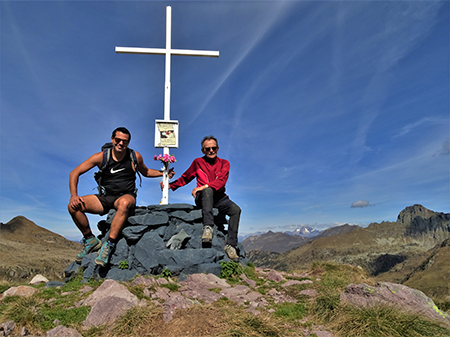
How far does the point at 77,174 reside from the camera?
720 cm

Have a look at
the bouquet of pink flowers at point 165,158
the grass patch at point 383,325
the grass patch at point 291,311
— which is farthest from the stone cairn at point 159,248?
the grass patch at point 383,325

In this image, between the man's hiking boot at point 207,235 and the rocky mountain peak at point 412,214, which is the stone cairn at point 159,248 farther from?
the rocky mountain peak at point 412,214

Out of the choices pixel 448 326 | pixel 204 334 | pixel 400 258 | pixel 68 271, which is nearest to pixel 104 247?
pixel 68 271

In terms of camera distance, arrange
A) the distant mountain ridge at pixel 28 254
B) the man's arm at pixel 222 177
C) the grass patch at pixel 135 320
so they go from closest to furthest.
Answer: the grass patch at pixel 135 320, the man's arm at pixel 222 177, the distant mountain ridge at pixel 28 254

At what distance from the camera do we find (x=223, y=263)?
736 centimetres

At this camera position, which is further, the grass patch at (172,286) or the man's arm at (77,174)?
the man's arm at (77,174)

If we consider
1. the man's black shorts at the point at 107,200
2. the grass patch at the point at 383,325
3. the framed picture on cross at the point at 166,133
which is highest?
the framed picture on cross at the point at 166,133

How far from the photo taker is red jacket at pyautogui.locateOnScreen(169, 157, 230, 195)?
26.1ft

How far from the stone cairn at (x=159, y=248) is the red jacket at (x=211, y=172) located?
0.94m

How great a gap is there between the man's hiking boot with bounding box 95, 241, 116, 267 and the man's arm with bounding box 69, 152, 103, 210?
1.26 metres

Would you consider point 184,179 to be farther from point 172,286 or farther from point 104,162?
point 172,286

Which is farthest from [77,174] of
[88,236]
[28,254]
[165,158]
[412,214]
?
[412,214]

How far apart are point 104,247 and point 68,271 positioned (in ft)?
5.96

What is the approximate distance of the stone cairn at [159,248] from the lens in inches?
280
